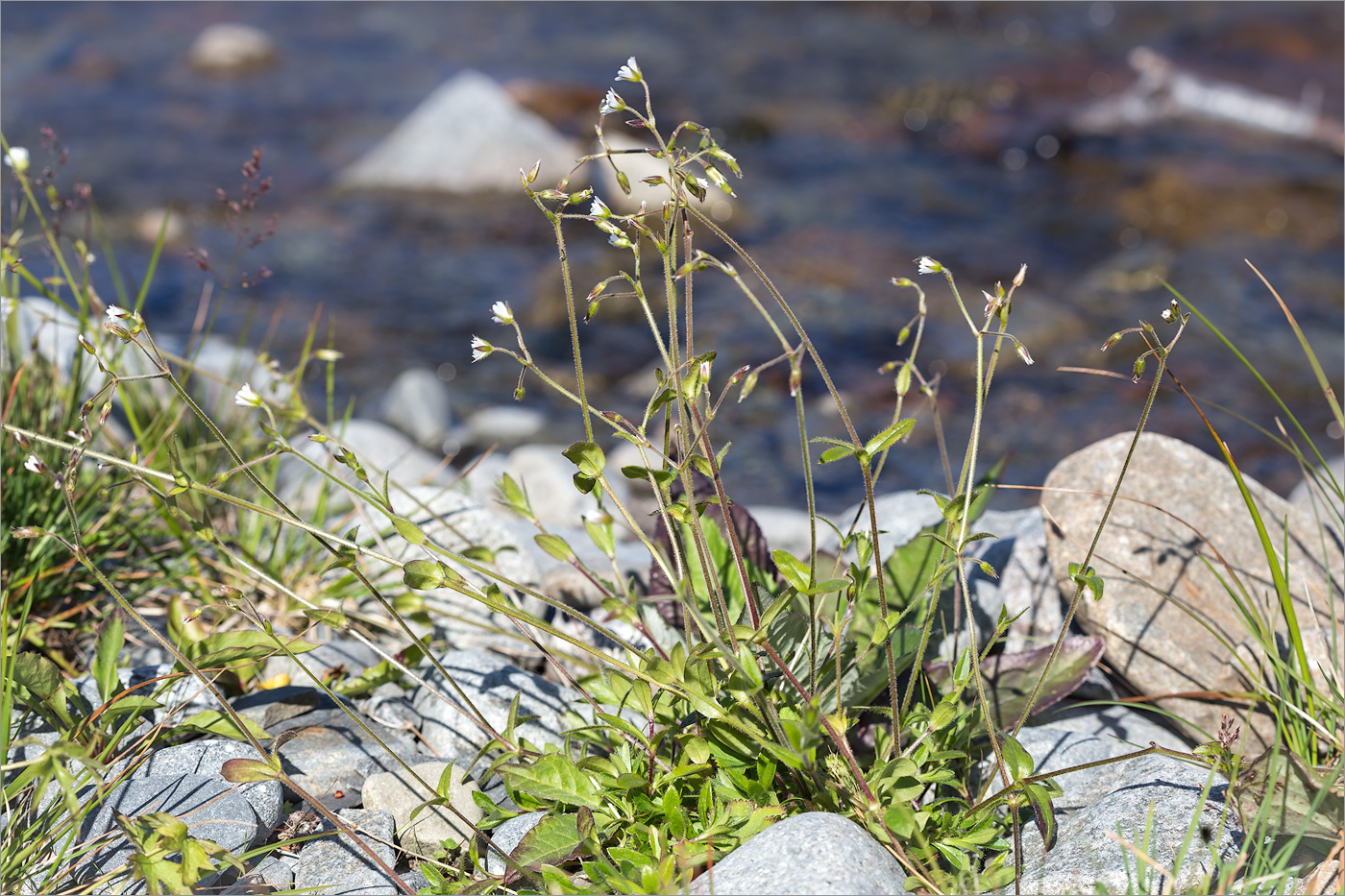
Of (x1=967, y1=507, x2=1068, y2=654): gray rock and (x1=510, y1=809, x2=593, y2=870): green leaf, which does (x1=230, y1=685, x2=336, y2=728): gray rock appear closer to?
(x1=510, y1=809, x2=593, y2=870): green leaf

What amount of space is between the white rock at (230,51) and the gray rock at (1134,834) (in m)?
10.9

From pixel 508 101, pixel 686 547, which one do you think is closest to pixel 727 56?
pixel 508 101

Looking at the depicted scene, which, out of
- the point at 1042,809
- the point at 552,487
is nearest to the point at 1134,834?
the point at 1042,809

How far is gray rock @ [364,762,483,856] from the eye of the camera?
6.82ft

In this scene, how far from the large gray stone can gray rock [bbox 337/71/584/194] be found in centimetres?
656

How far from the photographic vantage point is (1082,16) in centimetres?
1316

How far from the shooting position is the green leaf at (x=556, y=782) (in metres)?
1.92

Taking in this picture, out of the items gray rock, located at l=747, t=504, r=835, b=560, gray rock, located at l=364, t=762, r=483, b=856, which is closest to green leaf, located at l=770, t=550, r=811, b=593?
gray rock, located at l=364, t=762, r=483, b=856

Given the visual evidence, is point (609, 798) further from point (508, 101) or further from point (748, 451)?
point (508, 101)

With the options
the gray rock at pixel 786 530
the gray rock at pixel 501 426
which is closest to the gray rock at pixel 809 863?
the gray rock at pixel 786 530

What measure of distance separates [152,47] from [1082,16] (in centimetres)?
1091

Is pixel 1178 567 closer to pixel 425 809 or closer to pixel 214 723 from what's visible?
pixel 425 809

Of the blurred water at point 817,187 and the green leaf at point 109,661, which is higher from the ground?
the green leaf at point 109,661

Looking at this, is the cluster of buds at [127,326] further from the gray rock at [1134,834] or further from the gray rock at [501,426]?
the gray rock at [501,426]
